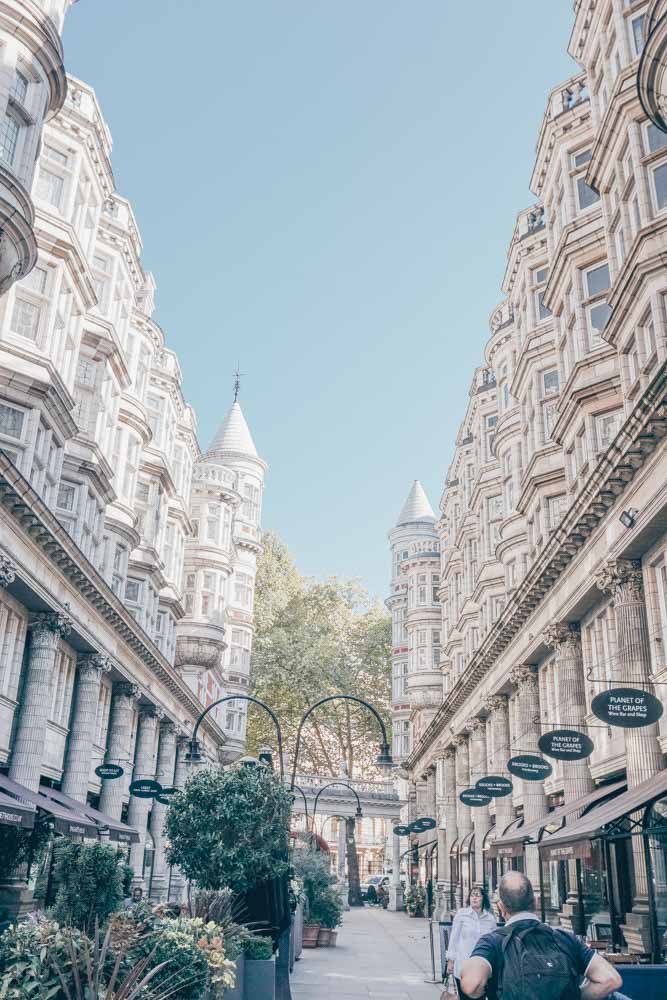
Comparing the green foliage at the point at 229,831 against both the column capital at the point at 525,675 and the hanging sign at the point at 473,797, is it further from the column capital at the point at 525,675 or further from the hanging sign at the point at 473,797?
the column capital at the point at 525,675

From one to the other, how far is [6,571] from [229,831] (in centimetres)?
970

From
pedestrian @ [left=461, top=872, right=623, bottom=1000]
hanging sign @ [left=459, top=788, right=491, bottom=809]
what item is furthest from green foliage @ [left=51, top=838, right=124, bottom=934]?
pedestrian @ [left=461, top=872, right=623, bottom=1000]

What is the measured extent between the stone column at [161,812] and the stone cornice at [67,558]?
619 centimetres

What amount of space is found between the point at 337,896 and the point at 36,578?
48.1 ft

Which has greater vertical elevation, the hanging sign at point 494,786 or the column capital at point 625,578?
the column capital at point 625,578

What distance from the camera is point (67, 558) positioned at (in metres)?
25.7

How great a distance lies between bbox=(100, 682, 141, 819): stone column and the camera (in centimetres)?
3359

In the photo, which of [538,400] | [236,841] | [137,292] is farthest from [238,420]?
[236,841]

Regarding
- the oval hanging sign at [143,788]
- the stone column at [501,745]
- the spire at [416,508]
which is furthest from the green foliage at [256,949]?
the spire at [416,508]

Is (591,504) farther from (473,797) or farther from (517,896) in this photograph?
(517,896)

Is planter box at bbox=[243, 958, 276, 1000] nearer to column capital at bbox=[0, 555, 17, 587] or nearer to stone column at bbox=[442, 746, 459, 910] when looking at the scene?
column capital at bbox=[0, 555, 17, 587]

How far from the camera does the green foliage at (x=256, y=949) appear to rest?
544 inches

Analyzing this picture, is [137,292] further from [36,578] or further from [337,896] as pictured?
[337,896]

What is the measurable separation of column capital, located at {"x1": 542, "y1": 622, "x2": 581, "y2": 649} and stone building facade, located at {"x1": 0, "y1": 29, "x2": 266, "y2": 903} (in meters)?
13.2
